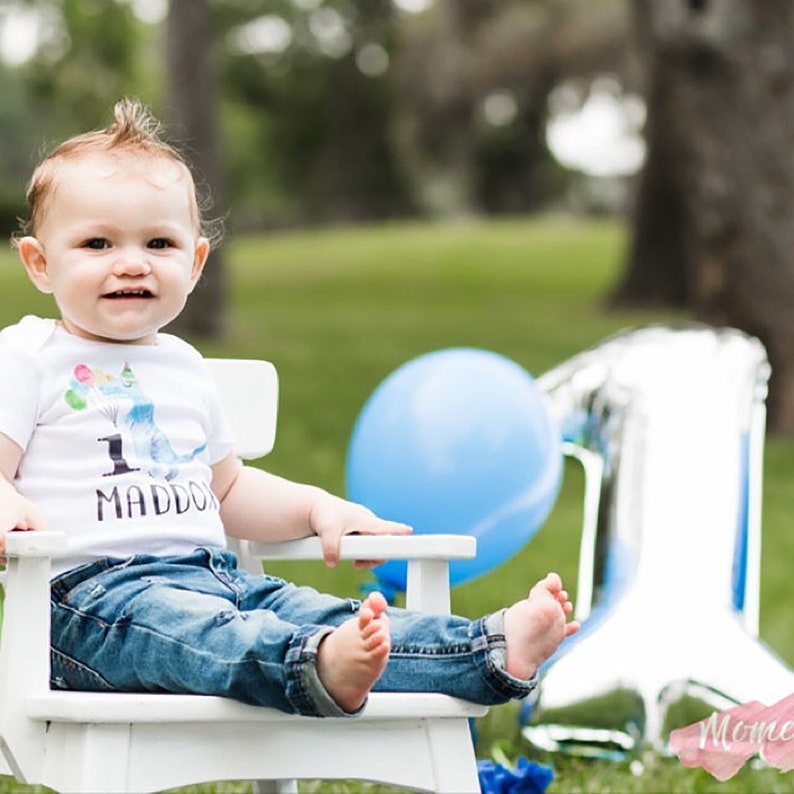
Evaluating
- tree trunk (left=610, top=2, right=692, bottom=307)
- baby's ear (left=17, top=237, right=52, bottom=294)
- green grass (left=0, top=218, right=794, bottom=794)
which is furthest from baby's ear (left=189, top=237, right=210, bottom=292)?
tree trunk (left=610, top=2, right=692, bottom=307)

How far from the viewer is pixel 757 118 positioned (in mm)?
8406

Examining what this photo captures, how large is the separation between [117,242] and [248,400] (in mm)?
566

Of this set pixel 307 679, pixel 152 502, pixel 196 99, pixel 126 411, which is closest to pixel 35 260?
pixel 126 411

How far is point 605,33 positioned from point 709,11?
39.3 ft

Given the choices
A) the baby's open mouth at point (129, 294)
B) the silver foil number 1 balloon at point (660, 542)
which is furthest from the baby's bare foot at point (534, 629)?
the silver foil number 1 balloon at point (660, 542)

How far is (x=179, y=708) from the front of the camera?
2.15 meters

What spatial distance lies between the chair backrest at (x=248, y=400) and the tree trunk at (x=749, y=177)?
5576 mm

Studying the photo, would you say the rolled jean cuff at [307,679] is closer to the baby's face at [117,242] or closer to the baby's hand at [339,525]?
the baby's hand at [339,525]

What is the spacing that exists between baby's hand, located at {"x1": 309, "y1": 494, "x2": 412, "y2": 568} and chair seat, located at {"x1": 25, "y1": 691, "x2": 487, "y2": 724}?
0.38 meters

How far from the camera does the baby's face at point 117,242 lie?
2477 mm

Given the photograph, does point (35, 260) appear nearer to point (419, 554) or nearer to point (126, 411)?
point (126, 411)

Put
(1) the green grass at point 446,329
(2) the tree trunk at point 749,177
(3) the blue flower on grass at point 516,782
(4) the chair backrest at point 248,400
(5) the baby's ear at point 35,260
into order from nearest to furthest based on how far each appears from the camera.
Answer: (5) the baby's ear at point 35,260
(3) the blue flower on grass at point 516,782
(4) the chair backrest at point 248,400
(1) the green grass at point 446,329
(2) the tree trunk at point 749,177

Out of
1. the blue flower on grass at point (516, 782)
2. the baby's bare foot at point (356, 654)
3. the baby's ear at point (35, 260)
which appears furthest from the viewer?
the blue flower on grass at point (516, 782)

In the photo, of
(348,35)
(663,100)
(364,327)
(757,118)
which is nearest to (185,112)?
(364,327)
